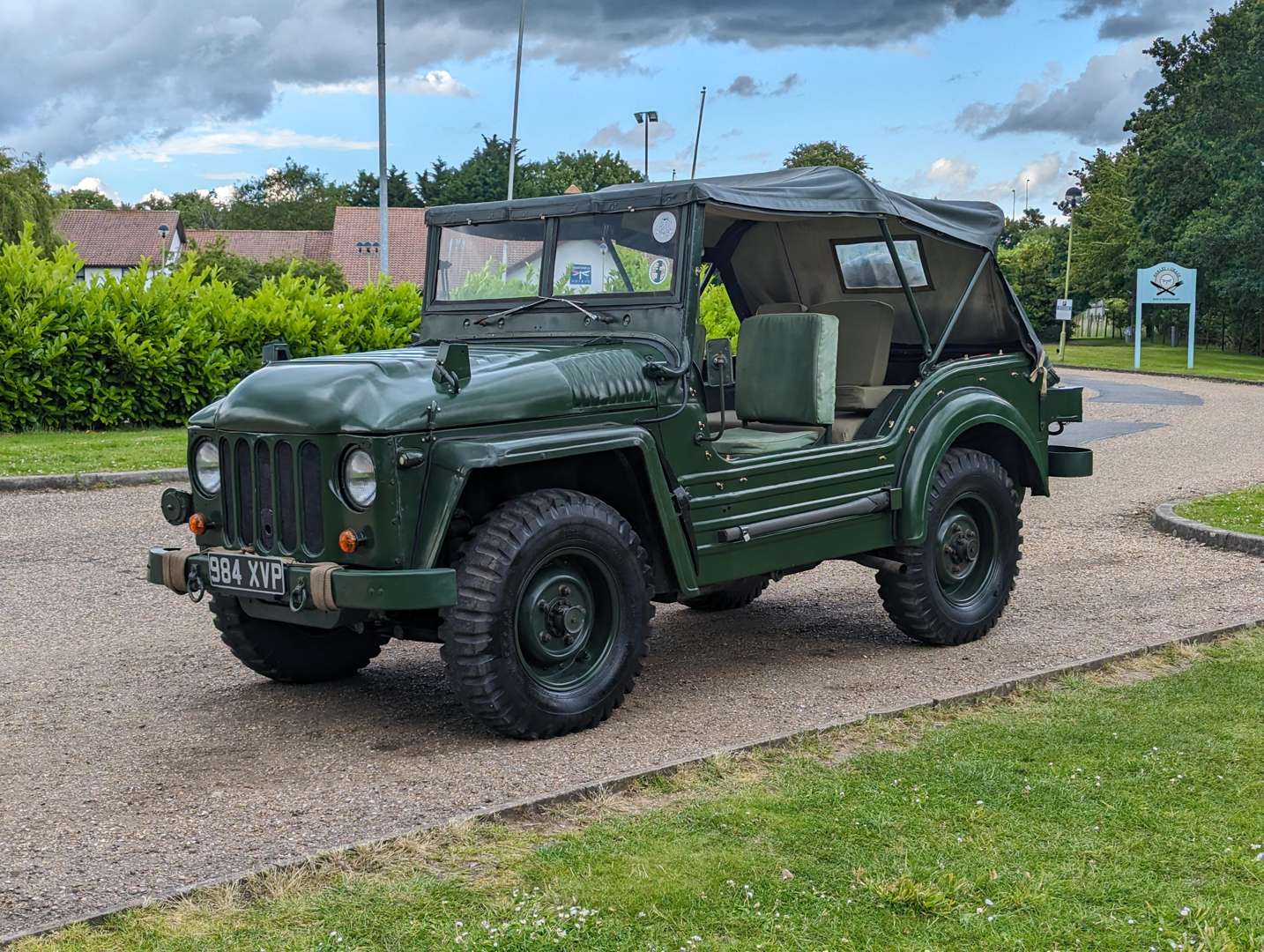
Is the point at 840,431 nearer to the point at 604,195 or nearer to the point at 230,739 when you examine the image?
the point at 604,195

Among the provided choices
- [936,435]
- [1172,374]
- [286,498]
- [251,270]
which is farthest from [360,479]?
[251,270]

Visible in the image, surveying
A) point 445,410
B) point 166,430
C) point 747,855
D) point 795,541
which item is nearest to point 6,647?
point 445,410

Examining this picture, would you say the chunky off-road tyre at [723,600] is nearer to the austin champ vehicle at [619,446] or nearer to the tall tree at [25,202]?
the austin champ vehicle at [619,446]

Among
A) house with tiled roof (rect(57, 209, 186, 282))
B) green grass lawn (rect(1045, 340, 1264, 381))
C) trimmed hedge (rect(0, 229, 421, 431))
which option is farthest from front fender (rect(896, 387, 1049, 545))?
house with tiled roof (rect(57, 209, 186, 282))

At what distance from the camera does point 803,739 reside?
5.68 meters

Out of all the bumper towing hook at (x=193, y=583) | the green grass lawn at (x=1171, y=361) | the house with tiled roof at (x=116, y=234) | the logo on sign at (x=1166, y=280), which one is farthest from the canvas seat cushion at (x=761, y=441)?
the house with tiled roof at (x=116, y=234)

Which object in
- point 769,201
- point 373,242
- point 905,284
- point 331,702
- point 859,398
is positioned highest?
point 373,242

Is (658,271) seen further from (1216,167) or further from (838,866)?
(1216,167)

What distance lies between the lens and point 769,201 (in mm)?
6641

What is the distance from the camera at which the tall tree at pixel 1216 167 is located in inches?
1828

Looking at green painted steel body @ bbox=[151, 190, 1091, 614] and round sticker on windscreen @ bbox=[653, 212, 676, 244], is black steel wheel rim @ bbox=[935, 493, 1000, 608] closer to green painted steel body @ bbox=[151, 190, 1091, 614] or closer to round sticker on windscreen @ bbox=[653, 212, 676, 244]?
green painted steel body @ bbox=[151, 190, 1091, 614]

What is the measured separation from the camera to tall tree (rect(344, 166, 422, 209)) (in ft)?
255

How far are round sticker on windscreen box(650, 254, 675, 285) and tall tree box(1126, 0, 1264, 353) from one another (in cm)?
4334

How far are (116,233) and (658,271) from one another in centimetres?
8751
